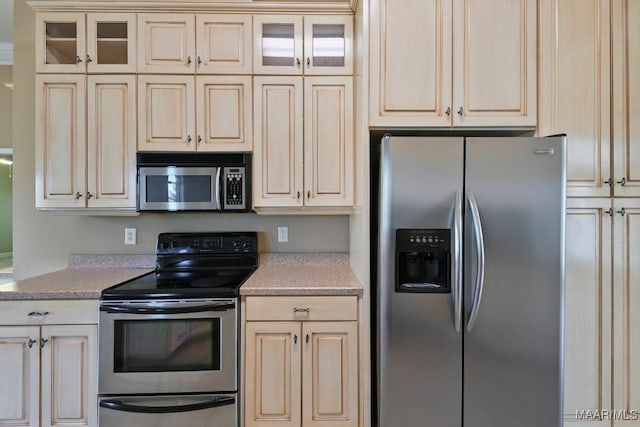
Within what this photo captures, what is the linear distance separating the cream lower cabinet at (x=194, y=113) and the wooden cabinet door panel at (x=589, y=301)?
1.91 metres

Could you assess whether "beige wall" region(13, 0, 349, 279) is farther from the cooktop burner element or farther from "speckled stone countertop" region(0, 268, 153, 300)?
"speckled stone countertop" region(0, 268, 153, 300)

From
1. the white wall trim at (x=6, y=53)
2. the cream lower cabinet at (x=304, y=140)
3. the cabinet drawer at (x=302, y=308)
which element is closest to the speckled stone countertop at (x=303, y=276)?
the cabinet drawer at (x=302, y=308)

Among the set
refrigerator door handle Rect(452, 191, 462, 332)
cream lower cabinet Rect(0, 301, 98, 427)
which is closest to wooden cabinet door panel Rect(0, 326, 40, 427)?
cream lower cabinet Rect(0, 301, 98, 427)

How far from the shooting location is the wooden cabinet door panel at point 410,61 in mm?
1688

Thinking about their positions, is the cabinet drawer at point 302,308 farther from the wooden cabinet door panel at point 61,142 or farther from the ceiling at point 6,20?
the ceiling at point 6,20

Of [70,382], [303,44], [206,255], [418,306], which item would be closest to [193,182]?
[206,255]

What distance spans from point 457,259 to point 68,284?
2063 mm

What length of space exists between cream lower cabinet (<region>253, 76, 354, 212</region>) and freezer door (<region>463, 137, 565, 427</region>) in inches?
31.1

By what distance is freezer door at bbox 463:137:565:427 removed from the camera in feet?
5.03

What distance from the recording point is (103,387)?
65.2 inches

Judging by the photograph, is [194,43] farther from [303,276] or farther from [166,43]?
[303,276]

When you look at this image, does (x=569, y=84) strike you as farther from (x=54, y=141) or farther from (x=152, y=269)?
(x=54, y=141)

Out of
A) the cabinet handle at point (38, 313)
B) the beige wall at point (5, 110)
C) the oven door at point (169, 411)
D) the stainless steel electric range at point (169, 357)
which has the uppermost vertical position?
the beige wall at point (5, 110)

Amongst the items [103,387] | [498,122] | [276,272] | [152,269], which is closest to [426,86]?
[498,122]
